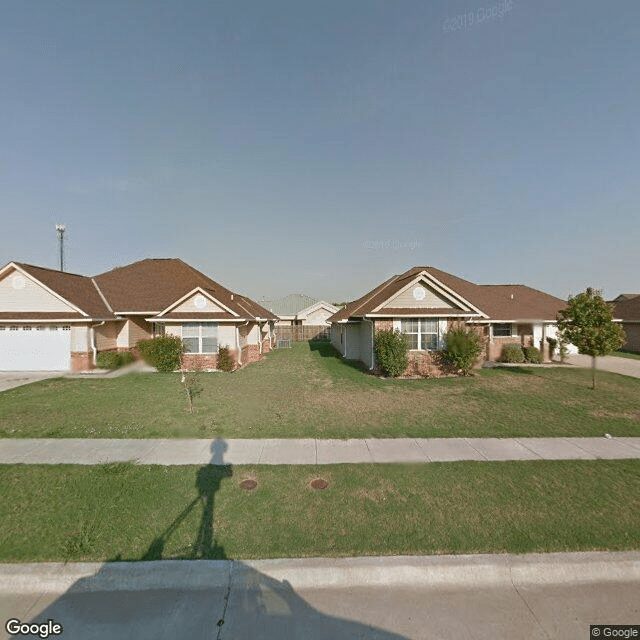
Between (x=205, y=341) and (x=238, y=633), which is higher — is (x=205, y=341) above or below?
above

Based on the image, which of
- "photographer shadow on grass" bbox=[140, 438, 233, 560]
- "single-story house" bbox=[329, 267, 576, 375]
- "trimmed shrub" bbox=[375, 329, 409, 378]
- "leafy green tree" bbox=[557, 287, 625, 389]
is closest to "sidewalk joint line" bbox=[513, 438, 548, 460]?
"photographer shadow on grass" bbox=[140, 438, 233, 560]

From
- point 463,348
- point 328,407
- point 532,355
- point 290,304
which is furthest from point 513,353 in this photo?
point 290,304

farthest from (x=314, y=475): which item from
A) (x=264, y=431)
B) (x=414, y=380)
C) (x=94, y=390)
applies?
(x=94, y=390)

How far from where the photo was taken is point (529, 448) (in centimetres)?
704

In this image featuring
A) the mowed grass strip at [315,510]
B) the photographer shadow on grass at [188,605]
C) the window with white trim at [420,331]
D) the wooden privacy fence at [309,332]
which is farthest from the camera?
the wooden privacy fence at [309,332]

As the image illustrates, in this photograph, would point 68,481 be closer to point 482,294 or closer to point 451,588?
point 451,588

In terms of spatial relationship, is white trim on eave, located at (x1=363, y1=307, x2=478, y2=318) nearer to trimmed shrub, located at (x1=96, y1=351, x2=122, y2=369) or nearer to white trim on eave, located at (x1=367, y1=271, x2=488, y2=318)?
white trim on eave, located at (x1=367, y1=271, x2=488, y2=318)

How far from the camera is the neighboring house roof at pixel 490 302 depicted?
15.6 metres

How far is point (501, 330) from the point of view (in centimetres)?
2003

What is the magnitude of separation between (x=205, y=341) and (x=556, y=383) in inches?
654

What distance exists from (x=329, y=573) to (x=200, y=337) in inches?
608

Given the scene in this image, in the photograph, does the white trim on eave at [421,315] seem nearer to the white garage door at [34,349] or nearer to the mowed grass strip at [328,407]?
the mowed grass strip at [328,407]

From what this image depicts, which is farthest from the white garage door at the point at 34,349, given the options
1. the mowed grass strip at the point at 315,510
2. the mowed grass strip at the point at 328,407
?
the mowed grass strip at the point at 315,510

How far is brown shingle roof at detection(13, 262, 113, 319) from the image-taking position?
1702 centimetres
